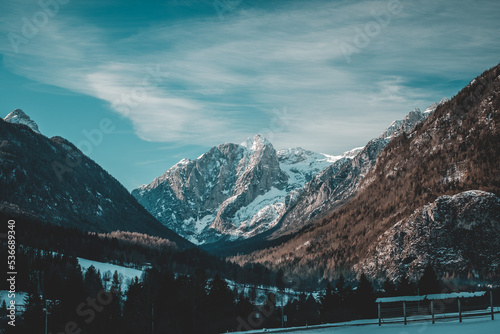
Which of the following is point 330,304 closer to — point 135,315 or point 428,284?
point 428,284

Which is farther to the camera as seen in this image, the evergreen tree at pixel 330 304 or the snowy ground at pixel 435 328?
the evergreen tree at pixel 330 304

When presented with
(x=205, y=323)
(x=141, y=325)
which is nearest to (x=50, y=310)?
(x=141, y=325)

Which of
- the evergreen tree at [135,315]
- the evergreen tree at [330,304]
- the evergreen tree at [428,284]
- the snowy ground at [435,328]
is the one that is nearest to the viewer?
the snowy ground at [435,328]

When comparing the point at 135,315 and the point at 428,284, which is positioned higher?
the point at 428,284

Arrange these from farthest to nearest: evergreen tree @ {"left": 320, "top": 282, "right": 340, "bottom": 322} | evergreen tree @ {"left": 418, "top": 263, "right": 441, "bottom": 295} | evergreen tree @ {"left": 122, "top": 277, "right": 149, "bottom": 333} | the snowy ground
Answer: evergreen tree @ {"left": 418, "top": 263, "right": 441, "bottom": 295}
evergreen tree @ {"left": 320, "top": 282, "right": 340, "bottom": 322}
evergreen tree @ {"left": 122, "top": 277, "right": 149, "bottom": 333}
the snowy ground

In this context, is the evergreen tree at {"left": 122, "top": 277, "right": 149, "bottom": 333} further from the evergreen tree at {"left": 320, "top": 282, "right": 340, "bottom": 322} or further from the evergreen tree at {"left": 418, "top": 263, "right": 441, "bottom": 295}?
the evergreen tree at {"left": 418, "top": 263, "right": 441, "bottom": 295}

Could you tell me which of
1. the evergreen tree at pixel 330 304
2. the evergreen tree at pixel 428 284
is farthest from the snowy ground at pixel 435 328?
the evergreen tree at pixel 428 284

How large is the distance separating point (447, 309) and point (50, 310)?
9421 centimetres

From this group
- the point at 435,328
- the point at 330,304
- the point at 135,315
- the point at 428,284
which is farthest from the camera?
the point at 428,284

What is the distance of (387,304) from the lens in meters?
128

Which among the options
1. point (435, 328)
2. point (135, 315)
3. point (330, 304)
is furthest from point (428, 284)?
point (435, 328)

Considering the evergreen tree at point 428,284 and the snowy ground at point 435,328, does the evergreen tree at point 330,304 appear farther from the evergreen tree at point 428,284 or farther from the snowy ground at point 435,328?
the snowy ground at point 435,328

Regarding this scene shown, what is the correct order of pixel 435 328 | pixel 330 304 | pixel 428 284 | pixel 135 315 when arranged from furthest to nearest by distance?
pixel 428 284, pixel 330 304, pixel 135 315, pixel 435 328

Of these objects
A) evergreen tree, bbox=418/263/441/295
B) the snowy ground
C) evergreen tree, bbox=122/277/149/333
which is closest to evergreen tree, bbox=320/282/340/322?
evergreen tree, bbox=418/263/441/295
